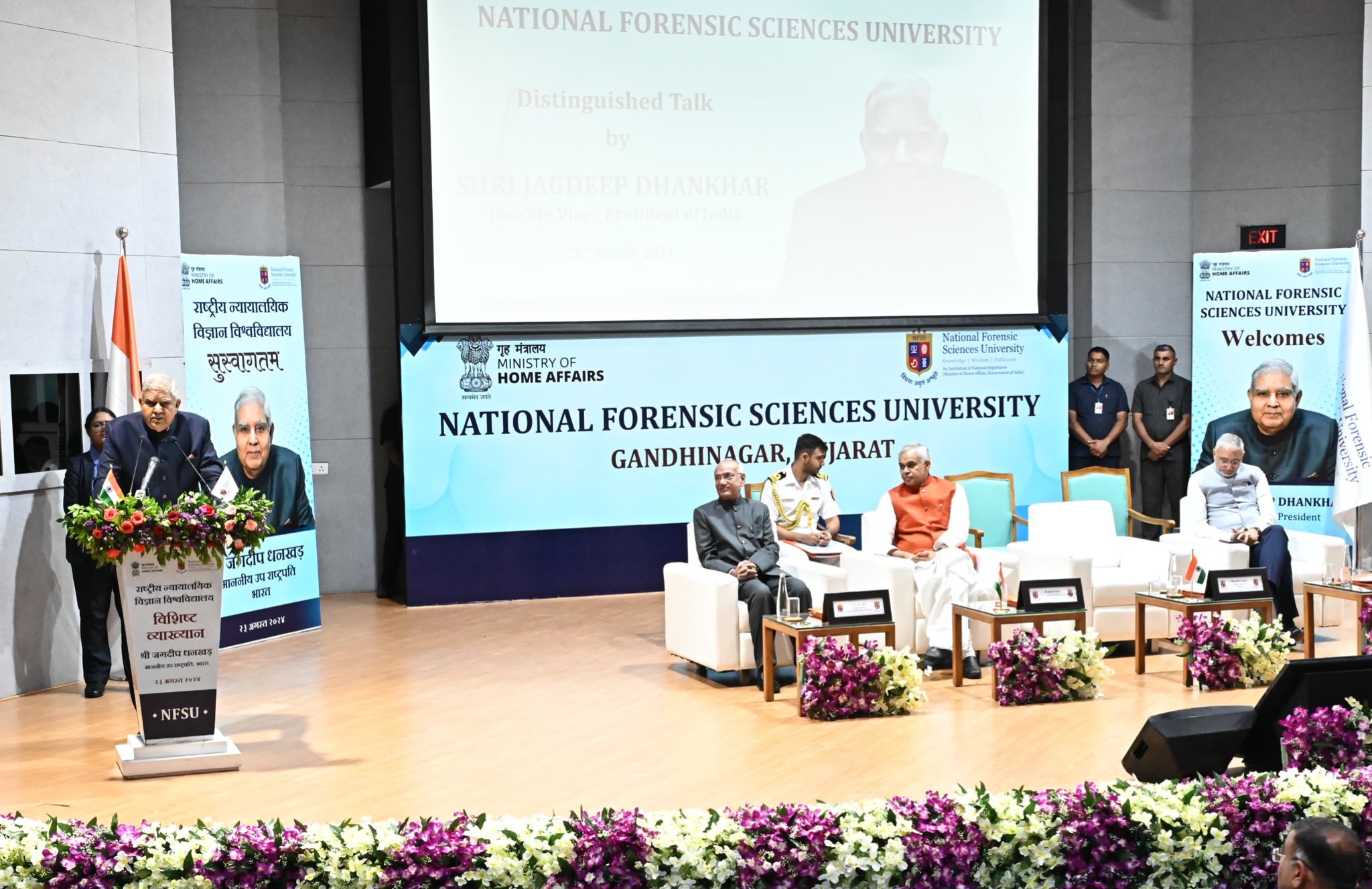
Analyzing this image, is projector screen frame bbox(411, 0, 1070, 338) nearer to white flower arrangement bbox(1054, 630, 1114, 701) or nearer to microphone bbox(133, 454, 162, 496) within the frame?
microphone bbox(133, 454, 162, 496)

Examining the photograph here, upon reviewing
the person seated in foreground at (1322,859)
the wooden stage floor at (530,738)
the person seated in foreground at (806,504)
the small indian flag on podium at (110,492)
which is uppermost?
the small indian flag on podium at (110,492)

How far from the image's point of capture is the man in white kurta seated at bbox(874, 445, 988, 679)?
814cm

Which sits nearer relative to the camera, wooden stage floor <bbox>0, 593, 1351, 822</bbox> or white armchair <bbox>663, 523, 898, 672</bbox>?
wooden stage floor <bbox>0, 593, 1351, 822</bbox>

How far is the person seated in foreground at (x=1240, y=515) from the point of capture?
29.5 feet

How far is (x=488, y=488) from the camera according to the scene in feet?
34.4

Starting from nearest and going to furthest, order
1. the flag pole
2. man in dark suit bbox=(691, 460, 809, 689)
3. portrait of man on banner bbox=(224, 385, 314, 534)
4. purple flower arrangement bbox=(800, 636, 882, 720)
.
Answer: purple flower arrangement bbox=(800, 636, 882, 720), man in dark suit bbox=(691, 460, 809, 689), portrait of man on banner bbox=(224, 385, 314, 534), the flag pole

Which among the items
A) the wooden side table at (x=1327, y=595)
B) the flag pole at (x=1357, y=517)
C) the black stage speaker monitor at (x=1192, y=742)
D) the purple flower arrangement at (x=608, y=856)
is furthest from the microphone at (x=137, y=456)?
the flag pole at (x=1357, y=517)

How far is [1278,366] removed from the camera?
37.2 ft

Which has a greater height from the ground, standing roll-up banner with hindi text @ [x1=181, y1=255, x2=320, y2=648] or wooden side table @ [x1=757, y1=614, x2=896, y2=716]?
standing roll-up banner with hindi text @ [x1=181, y1=255, x2=320, y2=648]

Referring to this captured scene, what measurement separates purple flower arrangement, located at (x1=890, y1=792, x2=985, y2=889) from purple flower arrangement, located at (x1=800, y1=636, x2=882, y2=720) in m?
2.91

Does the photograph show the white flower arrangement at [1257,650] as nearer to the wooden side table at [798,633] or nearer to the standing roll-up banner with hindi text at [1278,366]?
the wooden side table at [798,633]

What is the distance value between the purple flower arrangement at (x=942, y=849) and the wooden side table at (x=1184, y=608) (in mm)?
3991

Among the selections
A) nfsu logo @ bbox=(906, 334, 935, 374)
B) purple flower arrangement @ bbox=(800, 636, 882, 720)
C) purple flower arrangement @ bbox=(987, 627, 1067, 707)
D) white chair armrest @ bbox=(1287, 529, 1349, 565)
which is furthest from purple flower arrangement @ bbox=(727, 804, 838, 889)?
nfsu logo @ bbox=(906, 334, 935, 374)

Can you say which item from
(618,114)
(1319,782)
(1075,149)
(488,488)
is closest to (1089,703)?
(1319,782)
